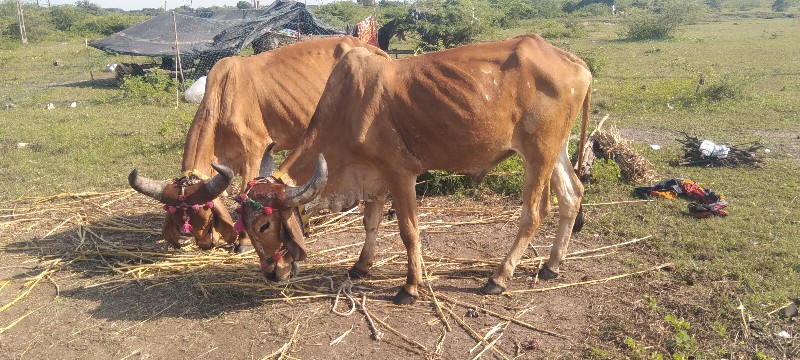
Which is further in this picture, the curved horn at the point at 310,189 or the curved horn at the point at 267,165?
the curved horn at the point at 267,165

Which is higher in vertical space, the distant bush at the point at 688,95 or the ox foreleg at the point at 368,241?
the distant bush at the point at 688,95

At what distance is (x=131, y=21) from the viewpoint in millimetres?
45562

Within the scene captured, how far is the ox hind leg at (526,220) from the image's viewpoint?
570cm

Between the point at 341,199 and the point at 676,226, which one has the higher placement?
the point at 341,199

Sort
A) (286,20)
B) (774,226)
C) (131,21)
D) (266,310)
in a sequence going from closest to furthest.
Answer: (266,310), (774,226), (286,20), (131,21)

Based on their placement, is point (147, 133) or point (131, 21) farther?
point (131, 21)

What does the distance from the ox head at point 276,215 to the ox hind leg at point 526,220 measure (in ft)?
6.36

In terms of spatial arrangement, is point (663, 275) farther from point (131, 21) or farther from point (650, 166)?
point (131, 21)

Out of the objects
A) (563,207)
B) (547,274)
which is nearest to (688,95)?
(563,207)

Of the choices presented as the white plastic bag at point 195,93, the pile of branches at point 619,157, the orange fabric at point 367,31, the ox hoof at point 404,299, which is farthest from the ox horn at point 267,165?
the orange fabric at point 367,31

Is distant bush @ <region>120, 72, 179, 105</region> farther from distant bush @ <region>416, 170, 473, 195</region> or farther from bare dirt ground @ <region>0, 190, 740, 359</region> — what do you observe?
distant bush @ <region>416, 170, 473, 195</region>

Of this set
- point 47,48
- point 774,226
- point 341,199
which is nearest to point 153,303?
point 341,199

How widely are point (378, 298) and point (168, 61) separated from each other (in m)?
19.6

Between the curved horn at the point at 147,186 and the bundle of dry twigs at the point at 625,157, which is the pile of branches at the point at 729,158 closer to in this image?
the bundle of dry twigs at the point at 625,157
